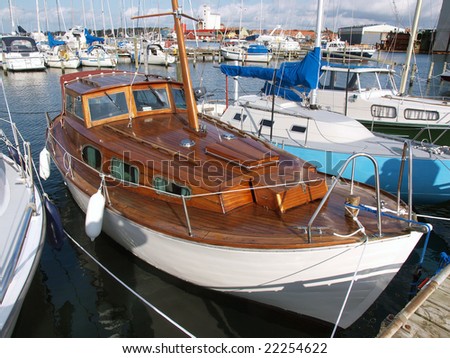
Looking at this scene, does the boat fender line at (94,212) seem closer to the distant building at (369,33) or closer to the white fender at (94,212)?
the white fender at (94,212)

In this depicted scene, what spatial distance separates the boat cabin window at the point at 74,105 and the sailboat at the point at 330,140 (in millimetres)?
5370

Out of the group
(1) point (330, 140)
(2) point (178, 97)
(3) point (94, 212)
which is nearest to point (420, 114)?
(1) point (330, 140)

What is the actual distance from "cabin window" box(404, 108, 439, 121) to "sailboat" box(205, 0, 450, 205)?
4064mm

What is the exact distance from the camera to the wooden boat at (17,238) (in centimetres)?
526

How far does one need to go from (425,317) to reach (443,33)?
87.6 meters

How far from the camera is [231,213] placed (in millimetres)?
6207

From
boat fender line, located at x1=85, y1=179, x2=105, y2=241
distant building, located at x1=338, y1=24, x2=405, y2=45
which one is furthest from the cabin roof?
distant building, located at x1=338, y1=24, x2=405, y2=45

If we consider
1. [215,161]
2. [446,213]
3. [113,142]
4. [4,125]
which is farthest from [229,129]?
[4,125]

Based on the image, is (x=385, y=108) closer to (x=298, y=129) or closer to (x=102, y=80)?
(x=298, y=129)

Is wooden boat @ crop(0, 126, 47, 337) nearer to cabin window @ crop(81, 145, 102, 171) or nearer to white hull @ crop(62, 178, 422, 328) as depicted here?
cabin window @ crop(81, 145, 102, 171)

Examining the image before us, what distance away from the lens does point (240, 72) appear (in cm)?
1366

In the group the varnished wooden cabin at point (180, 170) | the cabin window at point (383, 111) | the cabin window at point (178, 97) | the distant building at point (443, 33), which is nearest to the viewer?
the varnished wooden cabin at point (180, 170)

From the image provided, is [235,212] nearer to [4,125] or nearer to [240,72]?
[240,72]

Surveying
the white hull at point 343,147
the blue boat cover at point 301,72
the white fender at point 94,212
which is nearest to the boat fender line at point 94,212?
the white fender at point 94,212
